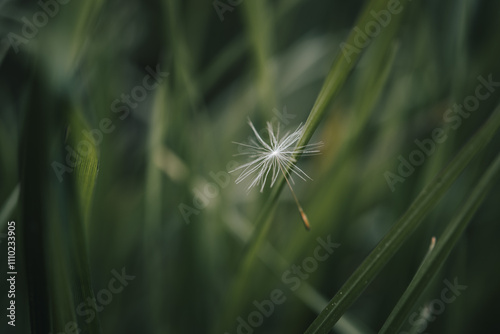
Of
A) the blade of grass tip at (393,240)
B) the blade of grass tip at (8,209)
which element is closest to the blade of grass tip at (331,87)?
the blade of grass tip at (393,240)

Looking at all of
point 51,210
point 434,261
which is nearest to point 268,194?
point 434,261

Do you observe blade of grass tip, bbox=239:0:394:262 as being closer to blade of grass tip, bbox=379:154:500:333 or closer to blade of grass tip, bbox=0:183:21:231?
blade of grass tip, bbox=379:154:500:333

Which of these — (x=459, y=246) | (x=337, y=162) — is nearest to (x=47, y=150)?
(x=337, y=162)

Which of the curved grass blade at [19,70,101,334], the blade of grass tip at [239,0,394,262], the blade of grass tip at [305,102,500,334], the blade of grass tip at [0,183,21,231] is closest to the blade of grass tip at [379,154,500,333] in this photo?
the blade of grass tip at [305,102,500,334]

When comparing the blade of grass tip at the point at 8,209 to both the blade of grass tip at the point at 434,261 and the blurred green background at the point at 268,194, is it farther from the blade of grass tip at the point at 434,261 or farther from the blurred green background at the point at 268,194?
the blade of grass tip at the point at 434,261

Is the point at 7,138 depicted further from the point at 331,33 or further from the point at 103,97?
the point at 331,33

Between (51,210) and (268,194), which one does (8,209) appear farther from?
(268,194)
